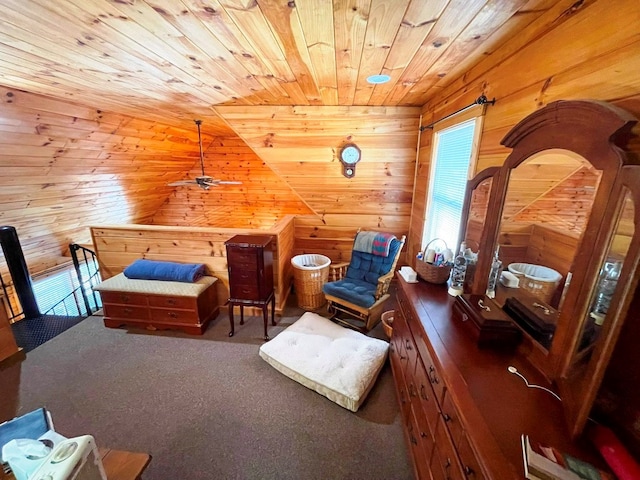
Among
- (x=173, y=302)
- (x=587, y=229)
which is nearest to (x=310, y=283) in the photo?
(x=173, y=302)

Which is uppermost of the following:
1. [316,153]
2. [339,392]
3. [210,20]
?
[210,20]

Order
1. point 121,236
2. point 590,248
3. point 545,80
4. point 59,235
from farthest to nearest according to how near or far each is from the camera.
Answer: point 59,235 → point 121,236 → point 545,80 → point 590,248

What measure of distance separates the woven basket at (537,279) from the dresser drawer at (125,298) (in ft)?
9.87

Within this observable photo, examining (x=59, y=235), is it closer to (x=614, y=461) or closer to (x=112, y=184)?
(x=112, y=184)

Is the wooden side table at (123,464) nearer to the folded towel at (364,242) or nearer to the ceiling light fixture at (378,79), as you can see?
the folded towel at (364,242)

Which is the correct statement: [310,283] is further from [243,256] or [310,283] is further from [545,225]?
[545,225]

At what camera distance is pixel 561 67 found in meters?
1.04

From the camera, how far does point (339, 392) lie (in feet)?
6.02

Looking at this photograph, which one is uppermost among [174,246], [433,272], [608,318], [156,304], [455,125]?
[455,125]

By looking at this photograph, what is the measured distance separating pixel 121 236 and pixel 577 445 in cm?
365

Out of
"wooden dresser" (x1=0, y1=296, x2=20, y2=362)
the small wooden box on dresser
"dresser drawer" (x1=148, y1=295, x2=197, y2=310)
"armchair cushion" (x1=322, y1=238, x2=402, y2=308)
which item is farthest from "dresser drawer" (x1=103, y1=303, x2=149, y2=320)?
the small wooden box on dresser

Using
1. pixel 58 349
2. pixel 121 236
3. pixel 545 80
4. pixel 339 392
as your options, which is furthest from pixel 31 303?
pixel 545 80

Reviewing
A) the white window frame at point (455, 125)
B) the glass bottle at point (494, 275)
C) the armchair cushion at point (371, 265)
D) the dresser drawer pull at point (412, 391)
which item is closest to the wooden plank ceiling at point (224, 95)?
the white window frame at point (455, 125)

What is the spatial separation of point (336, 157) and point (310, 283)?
1.51 metres
